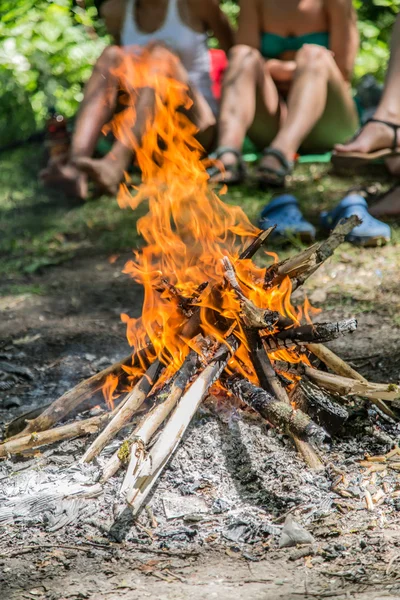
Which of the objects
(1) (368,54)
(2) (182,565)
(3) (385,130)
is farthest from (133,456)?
(1) (368,54)

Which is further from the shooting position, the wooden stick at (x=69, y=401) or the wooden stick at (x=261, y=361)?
the wooden stick at (x=69, y=401)

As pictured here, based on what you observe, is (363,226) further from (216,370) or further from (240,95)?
(216,370)

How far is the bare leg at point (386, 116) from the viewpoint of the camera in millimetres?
5410

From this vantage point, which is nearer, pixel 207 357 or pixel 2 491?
pixel 2 491

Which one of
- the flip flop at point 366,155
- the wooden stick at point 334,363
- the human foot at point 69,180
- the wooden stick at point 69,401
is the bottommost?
the human foot at point 69,180

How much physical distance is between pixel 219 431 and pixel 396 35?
408 cm

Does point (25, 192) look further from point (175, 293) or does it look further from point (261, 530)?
point (261, 530)

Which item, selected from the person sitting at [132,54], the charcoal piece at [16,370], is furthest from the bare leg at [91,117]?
the charcoal piece at [16,370]

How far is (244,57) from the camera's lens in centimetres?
582

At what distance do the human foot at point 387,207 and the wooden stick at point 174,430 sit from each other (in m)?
2.78

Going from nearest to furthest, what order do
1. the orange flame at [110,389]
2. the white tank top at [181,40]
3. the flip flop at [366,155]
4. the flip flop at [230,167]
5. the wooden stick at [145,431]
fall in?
1. the wooden stick at [145,431]
2. the orange flame at [110,389]
3. the flip flop at [366,155]
4. the flip flop at [230,167]
5. the white tank top at [181,40]

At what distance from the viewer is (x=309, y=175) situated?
20.0 ft

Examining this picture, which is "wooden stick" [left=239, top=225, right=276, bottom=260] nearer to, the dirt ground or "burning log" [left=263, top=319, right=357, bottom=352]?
"burning log" [left=263, top=319, right=357, bottom=352]

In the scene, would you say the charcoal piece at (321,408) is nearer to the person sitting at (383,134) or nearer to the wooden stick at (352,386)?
the wooden stick at (352,386)
